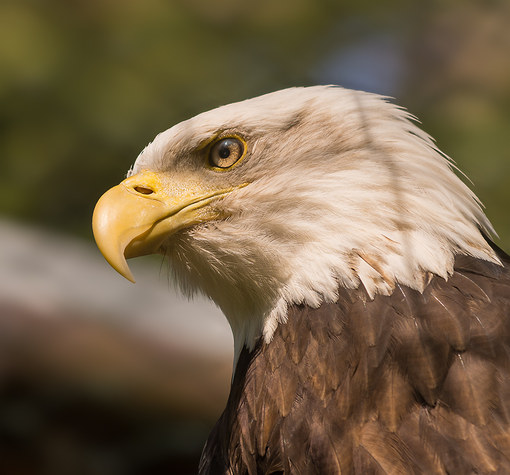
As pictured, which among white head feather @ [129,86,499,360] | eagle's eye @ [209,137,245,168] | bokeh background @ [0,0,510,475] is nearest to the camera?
white head feather @ [129,86,499,360]

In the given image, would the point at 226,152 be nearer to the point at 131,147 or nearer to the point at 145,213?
the point at 145,213

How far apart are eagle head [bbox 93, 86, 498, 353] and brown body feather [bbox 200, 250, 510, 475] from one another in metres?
0.07

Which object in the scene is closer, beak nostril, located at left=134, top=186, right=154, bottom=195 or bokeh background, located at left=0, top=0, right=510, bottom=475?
beak nostril, located at left=134, top=186, right=154, bottom=195

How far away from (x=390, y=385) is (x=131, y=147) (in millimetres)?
3574

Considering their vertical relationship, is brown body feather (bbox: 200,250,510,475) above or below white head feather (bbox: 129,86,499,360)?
below

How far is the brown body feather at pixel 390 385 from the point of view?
1.88 m

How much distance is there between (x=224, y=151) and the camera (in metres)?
2.43

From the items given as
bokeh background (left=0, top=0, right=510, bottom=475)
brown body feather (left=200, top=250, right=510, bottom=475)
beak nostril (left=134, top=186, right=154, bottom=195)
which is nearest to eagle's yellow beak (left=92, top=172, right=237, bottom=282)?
beak nostril (left=134, top=186, right=154, bottom=195)

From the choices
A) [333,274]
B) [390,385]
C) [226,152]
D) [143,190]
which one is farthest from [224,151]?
[390,385]

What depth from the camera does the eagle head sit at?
7.25 ft

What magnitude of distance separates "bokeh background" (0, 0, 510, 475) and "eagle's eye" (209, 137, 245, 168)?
2.29 m

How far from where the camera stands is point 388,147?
2.33 m

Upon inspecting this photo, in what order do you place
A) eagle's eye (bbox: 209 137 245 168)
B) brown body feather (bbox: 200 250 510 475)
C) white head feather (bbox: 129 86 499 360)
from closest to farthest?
brown body feather (bbox: 200 250 510 475), white head feather (bbox: 129 86 499 360), eagle's eye (bbox: 209 137 245 168)

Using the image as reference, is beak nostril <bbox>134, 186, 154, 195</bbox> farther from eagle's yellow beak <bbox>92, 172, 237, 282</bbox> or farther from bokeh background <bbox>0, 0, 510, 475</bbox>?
bokeh background <bbox>0, 0, 510, 475</bbox>
